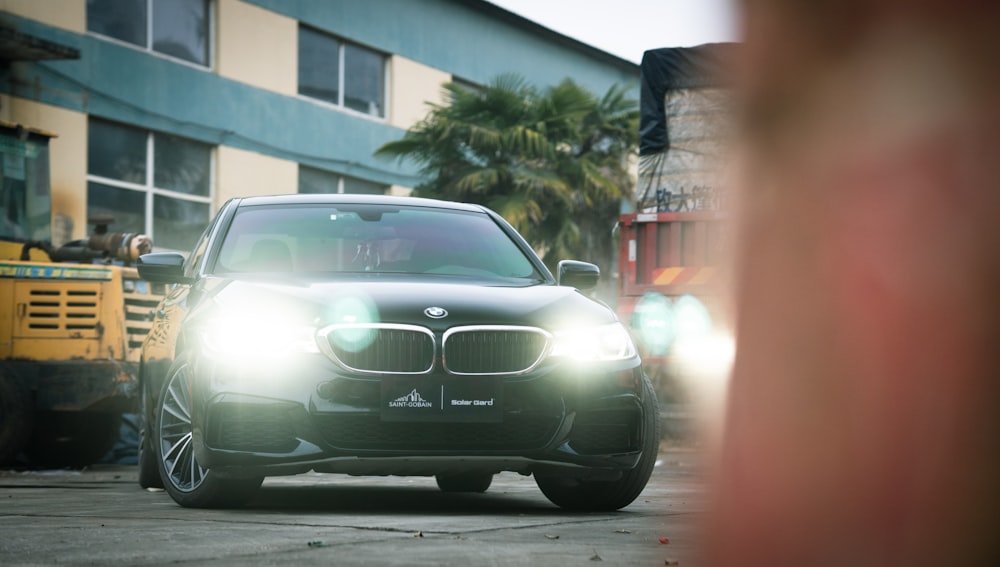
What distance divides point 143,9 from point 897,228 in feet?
78.2

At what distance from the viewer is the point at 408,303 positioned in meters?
6.32

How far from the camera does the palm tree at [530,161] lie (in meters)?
26.5

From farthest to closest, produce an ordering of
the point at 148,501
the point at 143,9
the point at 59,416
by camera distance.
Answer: the point at 143,9
the point at 59,416
the point at 148,501

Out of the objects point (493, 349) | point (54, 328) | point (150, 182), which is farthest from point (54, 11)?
→ point (493, 349)

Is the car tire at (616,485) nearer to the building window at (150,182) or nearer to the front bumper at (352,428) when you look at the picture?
the front bumper at (352,428)

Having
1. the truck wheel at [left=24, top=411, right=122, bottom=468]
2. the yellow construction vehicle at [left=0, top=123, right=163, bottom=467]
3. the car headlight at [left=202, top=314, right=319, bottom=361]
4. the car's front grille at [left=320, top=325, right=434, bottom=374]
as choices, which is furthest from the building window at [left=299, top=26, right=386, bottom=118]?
the car's front grille at [left=320, top=325, right=434, bottom=374]

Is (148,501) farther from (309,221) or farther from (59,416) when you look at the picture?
(59,416)

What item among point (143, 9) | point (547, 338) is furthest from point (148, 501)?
point (143, 9)

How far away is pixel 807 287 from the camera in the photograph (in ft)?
4.56

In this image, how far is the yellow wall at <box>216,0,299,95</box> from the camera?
86.1ft

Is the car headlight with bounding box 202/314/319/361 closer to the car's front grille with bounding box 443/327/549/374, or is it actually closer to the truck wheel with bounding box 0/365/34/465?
the car's front grille with bounding box 443/327/549/374

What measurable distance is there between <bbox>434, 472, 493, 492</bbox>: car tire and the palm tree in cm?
1742

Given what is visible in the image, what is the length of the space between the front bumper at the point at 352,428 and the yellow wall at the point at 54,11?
16.5 meters

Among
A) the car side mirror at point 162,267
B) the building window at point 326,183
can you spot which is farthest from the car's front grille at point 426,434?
the building window at point 326,183
